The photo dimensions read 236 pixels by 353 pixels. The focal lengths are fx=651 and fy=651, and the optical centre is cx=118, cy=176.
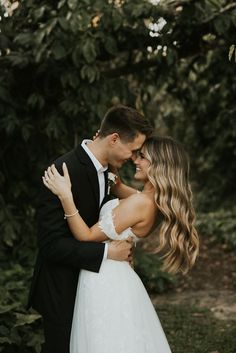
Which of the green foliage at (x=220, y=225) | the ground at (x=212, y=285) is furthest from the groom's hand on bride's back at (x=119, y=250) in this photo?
the green foliage at (x=220, y=225)

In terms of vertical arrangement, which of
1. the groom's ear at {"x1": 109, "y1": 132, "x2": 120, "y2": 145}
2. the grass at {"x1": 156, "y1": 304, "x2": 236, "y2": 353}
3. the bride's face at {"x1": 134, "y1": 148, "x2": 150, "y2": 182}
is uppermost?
the groom's ear at {"x1": 109, "y1": 132, "x2": 120, "y2": 145}

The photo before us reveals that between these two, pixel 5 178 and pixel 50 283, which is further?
pixel 5 178

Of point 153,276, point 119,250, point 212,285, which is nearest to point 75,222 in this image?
point 119,250

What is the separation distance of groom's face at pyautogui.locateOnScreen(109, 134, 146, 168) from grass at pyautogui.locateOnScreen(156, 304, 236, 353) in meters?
2.05

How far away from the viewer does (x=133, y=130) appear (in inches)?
129

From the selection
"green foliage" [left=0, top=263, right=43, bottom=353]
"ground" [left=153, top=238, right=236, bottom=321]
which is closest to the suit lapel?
"green foliage" [left=0, top=263, right=43, bottom=353]

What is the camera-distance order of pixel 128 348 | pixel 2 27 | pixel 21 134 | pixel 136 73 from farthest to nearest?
1. pixel 136 73
2. pixel 21 134
3. pixel 2 27
4. pixel 128 348

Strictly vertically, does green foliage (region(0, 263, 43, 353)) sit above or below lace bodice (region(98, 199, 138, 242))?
below

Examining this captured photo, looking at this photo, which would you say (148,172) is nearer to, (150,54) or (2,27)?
(2,27)

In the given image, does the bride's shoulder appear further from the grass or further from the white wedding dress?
the grass

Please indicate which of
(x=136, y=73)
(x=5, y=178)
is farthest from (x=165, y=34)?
(x=5, y=178)

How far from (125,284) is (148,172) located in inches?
22.9

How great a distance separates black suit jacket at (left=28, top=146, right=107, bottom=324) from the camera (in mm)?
3189

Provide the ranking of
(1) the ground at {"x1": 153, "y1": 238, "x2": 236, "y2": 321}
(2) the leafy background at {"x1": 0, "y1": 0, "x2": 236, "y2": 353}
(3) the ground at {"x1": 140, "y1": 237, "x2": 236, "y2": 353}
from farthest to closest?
(1) the ground at {"x1": 153, "y1": 238, "x2": 236, "y2": 321}
(3) the ground at {"x1": 140, "y1": 237, "x2": 236, "y2": 353}
(2) the leafy background at {"x1": 0, "y1": 0, "x2": 236, "y2": 353}
